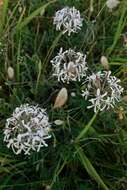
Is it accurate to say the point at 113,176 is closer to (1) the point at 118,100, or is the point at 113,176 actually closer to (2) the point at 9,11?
(1) the point at 118,100

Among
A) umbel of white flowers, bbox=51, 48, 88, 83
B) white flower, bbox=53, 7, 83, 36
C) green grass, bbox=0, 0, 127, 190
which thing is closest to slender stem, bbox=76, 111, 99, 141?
green grass, bbox=0, 0, 127, 190

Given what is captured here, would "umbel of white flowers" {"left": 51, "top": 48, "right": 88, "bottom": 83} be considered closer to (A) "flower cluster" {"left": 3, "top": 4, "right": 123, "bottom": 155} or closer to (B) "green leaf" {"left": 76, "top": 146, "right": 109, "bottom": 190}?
(A) "flower cluster" {"left": 3, "top": 4, "right": 123, "bottom": 155}

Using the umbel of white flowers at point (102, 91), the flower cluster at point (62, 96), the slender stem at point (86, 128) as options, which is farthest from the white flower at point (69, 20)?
the slender stem at point (86, 128)

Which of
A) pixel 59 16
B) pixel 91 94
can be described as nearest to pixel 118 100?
pixel 91 94

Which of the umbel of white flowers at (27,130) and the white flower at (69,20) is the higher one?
the white flower at (69,20)

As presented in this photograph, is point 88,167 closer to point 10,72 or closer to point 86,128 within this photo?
point 86,128

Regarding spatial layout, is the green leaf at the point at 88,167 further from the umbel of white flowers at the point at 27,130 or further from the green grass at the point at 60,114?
the umbel of white flowers at the point at 27,130

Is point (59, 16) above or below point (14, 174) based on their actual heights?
above
